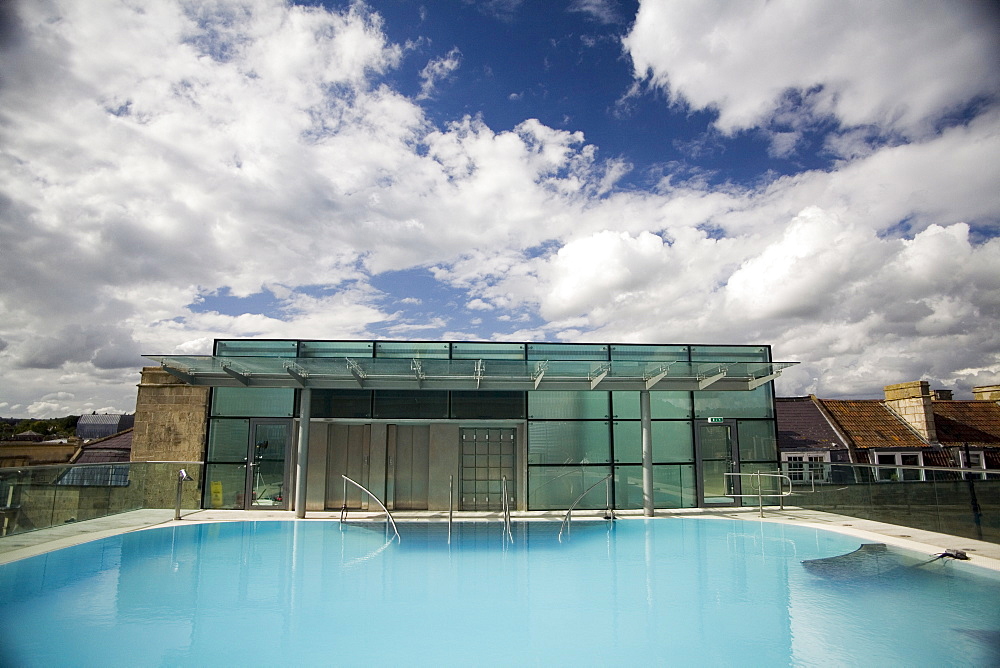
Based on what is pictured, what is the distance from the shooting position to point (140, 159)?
441 inches

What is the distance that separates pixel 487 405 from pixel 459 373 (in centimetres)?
183

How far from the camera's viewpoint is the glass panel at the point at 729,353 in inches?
637

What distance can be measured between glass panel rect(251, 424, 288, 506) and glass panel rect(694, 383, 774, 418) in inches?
426

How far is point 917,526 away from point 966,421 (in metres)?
16.2

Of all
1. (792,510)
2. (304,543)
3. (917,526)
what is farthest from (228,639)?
(792,510)

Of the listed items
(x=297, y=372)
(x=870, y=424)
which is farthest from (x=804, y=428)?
(x=297, y=372)

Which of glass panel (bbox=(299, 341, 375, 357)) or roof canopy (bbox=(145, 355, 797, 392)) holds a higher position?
glass panel (bbox=(299, 341, 375, 357))

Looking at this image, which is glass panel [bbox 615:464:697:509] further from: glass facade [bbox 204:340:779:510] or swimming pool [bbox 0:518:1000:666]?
swimming pool [bbox 0:518:1000:666]

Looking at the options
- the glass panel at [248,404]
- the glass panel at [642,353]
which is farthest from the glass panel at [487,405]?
the glass panel at [248,404]

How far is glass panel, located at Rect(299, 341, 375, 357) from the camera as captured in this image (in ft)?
50.0

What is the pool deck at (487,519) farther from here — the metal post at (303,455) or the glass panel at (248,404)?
the glass panel at (248,404)

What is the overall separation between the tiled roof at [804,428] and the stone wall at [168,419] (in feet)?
58.5

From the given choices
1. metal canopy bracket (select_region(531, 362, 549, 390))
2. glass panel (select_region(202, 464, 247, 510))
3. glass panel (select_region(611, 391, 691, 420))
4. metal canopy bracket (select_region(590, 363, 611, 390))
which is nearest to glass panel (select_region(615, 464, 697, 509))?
glass panel (select_region(611, 391, 691, 420))

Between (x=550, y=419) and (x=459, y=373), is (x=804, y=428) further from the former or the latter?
(x=459, y=373)
